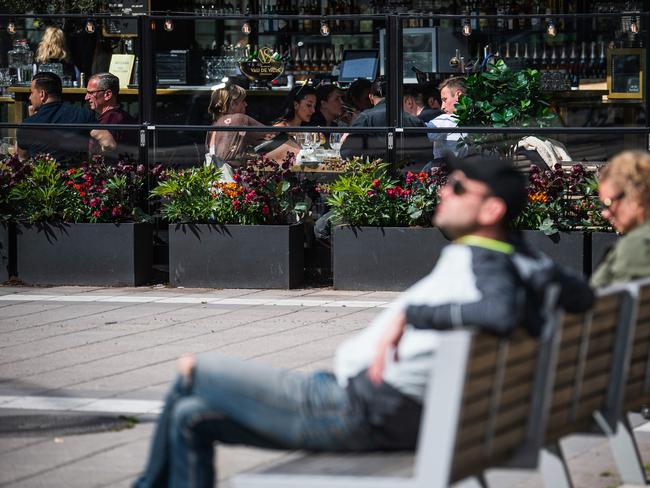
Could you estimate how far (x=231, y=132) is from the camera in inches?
460

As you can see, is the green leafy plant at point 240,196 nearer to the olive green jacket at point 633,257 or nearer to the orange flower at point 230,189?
the orange flower at point 230,189

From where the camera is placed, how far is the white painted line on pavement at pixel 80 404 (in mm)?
6863

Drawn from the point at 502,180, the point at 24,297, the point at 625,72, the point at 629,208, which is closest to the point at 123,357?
the point at 24,297

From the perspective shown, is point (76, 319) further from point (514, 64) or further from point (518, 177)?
point (518, 177)

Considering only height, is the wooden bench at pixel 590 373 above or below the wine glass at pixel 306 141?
below

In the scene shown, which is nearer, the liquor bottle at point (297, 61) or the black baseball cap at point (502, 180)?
the black baseball cap at point (502, 180)

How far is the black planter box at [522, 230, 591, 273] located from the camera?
10.6 meters

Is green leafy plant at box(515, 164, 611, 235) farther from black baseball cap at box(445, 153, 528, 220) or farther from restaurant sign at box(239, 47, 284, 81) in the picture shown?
black baseball cap at box(445, 153, 528, 220)

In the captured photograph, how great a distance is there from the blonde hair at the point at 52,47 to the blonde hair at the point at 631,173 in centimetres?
774

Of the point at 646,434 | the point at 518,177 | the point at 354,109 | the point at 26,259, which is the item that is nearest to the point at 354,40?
the point at 354,109

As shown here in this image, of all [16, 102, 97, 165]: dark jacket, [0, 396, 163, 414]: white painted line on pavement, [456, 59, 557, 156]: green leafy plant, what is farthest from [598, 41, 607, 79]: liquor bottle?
[0, 396, 163, 414]: white painted line on pavement

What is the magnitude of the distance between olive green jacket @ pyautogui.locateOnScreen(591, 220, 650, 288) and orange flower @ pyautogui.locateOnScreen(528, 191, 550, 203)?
5.26 m

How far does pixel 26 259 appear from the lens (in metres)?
11.3

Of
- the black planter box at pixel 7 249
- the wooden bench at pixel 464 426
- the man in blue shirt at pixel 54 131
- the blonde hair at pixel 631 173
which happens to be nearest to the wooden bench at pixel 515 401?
the wooden bench at pixel 464 426
